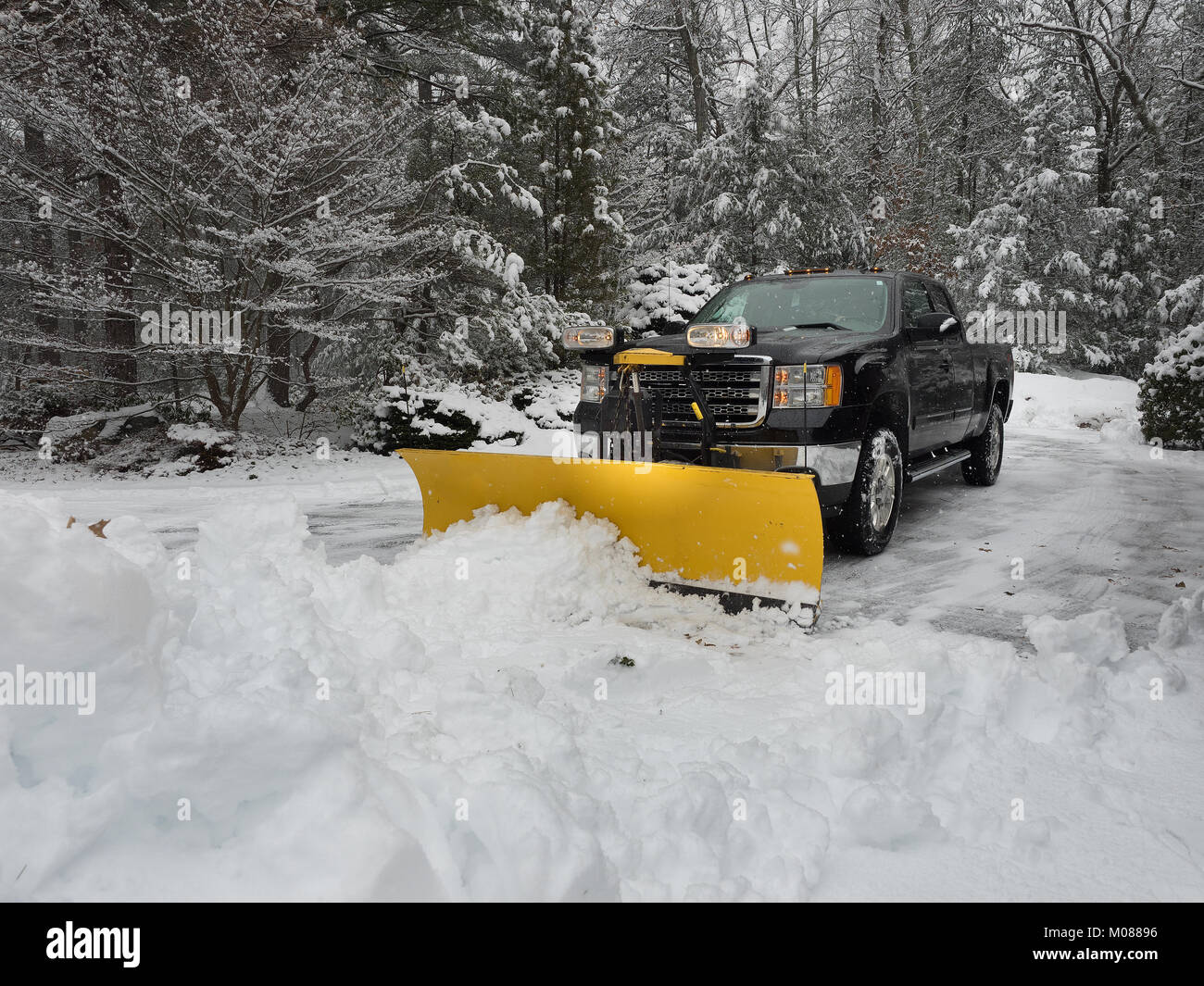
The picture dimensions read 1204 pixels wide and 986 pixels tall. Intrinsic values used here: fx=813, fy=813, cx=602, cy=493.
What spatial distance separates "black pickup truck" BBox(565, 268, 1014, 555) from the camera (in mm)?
4645

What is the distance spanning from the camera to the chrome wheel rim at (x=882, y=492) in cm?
504

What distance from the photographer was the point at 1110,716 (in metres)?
2.85

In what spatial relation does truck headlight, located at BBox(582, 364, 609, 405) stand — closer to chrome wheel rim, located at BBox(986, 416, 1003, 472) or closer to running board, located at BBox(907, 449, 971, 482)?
running board, located at BBox(907, 449, 971, 482)

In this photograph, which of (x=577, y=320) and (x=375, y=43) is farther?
(x=375, y=43)

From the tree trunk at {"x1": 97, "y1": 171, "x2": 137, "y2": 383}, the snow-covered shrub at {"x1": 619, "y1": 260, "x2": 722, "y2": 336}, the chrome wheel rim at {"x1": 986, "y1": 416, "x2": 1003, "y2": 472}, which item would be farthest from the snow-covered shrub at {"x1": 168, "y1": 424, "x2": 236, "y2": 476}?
the chrome wheel rim at {"x1": 986, "y1": 416, "x2": 1003, "y2": 472}

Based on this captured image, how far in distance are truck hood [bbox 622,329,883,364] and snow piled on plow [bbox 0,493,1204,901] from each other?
1.70 metres

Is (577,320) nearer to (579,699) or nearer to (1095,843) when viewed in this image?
(579,699)

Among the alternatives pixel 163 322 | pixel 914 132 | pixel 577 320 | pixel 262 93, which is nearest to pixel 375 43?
pixel 262 93

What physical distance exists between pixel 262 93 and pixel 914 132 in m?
21.2

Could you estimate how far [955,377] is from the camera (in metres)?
6.54

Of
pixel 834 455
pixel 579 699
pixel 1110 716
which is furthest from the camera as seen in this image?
pixel 834 455

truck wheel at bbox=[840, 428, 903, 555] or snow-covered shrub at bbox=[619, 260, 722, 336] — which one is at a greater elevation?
snow-covered shrub at bbox=[619, 260, 722, 336]

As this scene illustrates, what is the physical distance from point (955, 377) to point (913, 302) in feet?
2.64
